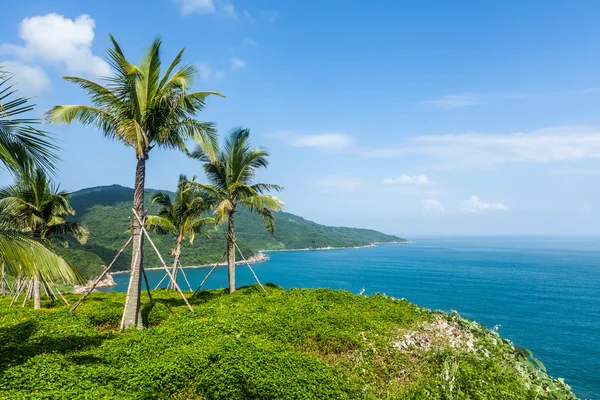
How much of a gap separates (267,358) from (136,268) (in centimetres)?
600

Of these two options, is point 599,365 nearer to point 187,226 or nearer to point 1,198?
point 187,226

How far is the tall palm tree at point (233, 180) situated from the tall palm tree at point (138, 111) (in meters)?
5.64

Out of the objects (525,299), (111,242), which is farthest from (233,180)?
(111,242)

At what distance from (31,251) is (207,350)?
4.35 meters

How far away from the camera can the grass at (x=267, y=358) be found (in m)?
6.49

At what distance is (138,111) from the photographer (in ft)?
34.9

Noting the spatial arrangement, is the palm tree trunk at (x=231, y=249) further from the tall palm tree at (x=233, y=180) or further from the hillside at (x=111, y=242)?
the hillside at (x=111, y=242)

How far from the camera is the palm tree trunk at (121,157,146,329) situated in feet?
35.1

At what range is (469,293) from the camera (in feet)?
198

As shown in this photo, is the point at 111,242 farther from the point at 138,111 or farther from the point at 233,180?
the point at 138,111

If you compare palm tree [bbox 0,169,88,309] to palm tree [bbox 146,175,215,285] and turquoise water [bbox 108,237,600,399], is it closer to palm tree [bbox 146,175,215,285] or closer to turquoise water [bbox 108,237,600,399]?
palm tree [bbox 146,175,215,285]

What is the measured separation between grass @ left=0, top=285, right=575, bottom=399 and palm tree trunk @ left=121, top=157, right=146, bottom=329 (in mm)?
1019

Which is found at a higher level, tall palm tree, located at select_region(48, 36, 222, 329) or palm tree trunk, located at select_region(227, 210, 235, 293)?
tall palm tree, located at select_region(48, 36, 222, 329)

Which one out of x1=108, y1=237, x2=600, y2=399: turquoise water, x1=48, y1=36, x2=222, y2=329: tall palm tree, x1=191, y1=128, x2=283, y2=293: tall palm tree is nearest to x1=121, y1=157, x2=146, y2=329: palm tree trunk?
x1=48, y1=36, x2=222, y2=329: tall palm tree
